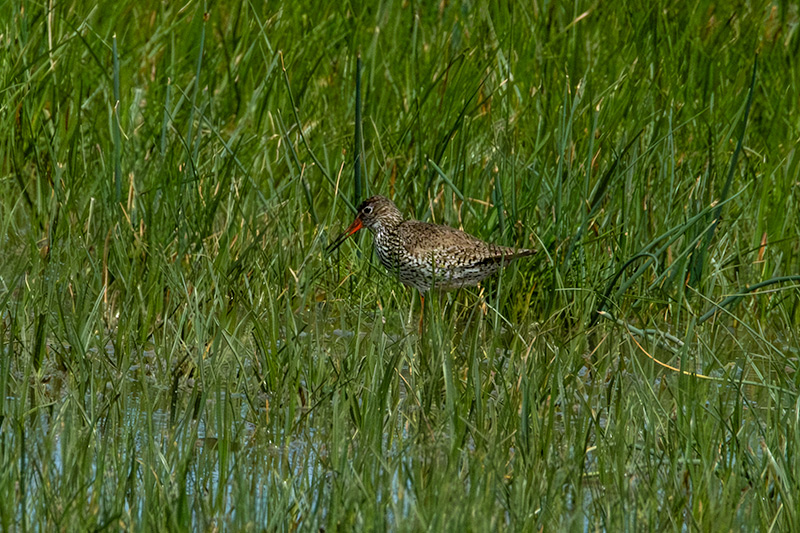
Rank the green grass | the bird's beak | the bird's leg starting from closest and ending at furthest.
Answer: the green grass, the bird's leg, the bird's beak

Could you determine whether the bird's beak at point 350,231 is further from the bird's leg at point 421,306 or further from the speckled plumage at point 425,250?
the bird's leg at point 421,306

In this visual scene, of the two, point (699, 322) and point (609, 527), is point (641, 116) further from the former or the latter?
point (609, 527)

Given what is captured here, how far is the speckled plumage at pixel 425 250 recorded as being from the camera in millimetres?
5148

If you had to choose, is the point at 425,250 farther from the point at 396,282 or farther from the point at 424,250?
the point at 396,282

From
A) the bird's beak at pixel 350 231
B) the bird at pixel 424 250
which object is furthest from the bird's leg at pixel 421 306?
the bird's beak at pixel 350 231

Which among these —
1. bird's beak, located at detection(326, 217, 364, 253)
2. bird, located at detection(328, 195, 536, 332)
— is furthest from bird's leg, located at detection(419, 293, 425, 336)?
bird's beak, located at detection(326, 217, 364, 253)

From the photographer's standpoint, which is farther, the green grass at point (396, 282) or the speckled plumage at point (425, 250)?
the speckled plumage at point (425, 250)

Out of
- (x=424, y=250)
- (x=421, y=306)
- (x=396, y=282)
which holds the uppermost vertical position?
(x=424, y=250)

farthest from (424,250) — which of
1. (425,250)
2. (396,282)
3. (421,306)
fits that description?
(421,306)

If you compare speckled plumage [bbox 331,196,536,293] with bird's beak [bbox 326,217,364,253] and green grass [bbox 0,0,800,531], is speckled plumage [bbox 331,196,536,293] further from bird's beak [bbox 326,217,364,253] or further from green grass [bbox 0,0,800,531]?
green grass [bbox 0,0,800,531]

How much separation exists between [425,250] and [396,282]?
250 millimetres

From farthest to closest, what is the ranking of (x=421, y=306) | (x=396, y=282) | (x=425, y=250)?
(x=421, y=306)
(x=396, y=282)
(x=425, y=250)

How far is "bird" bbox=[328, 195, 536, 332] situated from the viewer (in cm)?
515

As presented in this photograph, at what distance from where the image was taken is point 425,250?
5.22m
